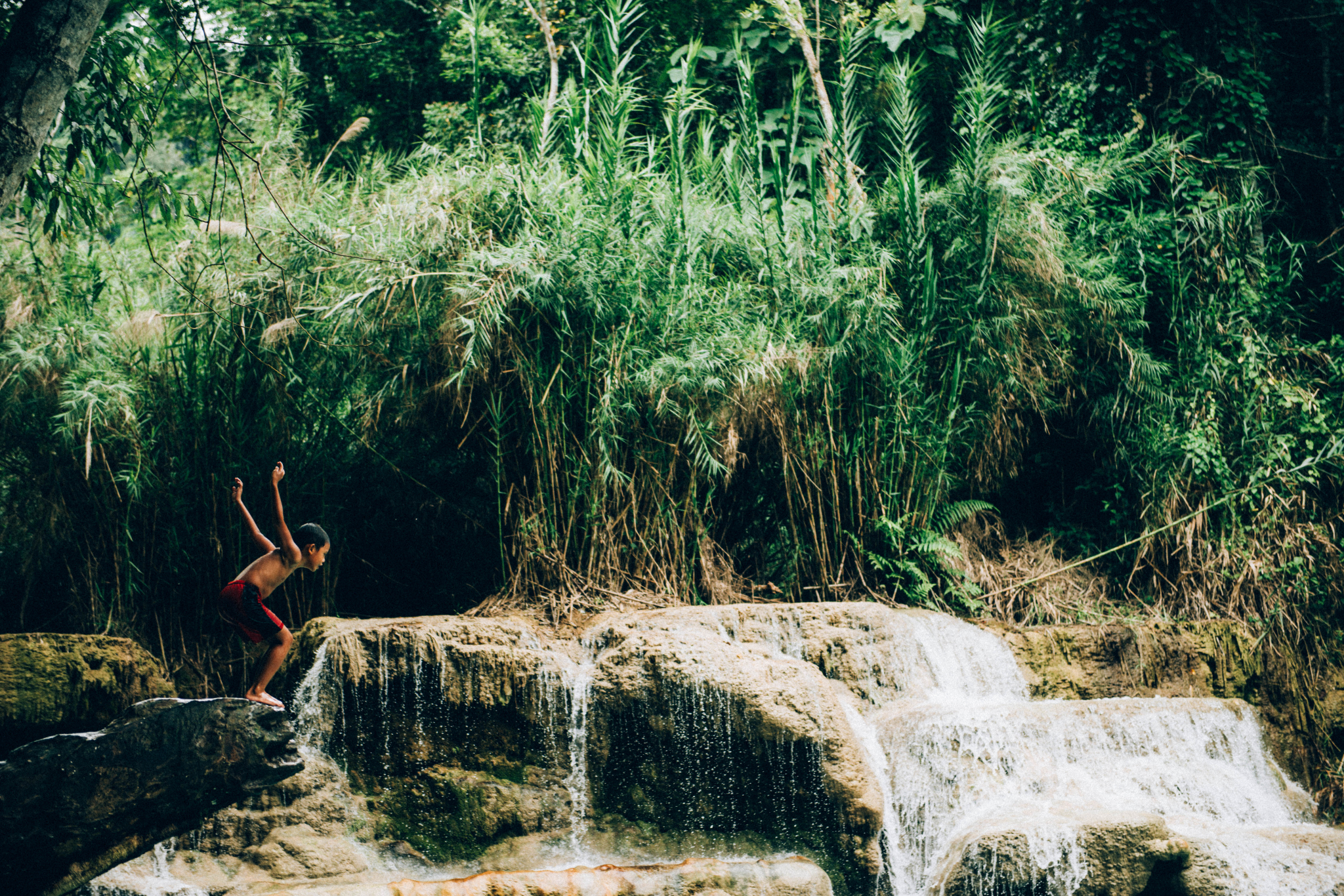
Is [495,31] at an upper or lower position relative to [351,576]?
upper

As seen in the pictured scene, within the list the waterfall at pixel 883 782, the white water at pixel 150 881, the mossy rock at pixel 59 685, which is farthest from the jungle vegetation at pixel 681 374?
the white water at pixel 150 881

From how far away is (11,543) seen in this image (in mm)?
6449

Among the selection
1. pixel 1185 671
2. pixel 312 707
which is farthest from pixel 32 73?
pixel 1185 671

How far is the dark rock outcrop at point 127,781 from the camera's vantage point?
3.71 m

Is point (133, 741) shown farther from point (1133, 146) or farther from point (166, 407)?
point (1133, 146)

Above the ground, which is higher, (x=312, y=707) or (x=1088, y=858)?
(x=312, y=707)

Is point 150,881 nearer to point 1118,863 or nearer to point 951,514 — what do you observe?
point 1118,863

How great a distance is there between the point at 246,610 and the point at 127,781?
2.49 feet

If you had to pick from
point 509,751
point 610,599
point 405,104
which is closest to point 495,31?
point 405,104

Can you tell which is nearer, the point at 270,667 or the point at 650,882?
the point at 650,882

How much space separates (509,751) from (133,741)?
5.05 feet

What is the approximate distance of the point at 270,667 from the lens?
4055 millimetres

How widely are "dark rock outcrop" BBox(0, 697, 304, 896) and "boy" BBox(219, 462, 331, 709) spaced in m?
0.16

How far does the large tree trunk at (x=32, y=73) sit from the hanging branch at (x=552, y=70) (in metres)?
3.32
